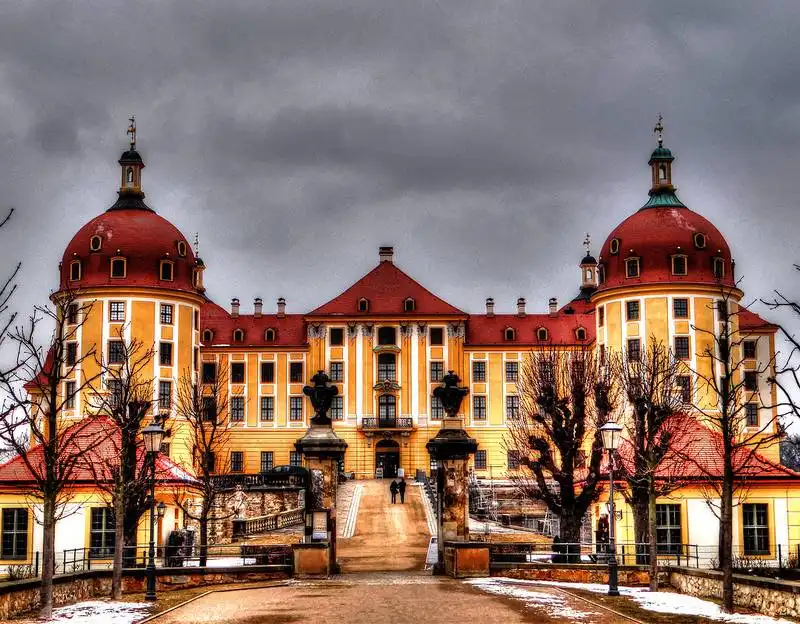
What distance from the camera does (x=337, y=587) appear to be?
26.1 meters

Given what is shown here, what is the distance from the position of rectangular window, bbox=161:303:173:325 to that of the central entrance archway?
721 inches

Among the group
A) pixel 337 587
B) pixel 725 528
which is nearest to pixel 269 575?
pixel 337 587

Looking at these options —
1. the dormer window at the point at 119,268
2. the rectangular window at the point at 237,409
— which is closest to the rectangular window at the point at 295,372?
the rectangular window at the point at 237,409

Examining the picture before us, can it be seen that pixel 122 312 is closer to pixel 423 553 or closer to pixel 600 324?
pixel 600 324

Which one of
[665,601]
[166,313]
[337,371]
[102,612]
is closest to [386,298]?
[337,371]

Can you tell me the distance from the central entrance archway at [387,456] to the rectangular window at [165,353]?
17.2 m

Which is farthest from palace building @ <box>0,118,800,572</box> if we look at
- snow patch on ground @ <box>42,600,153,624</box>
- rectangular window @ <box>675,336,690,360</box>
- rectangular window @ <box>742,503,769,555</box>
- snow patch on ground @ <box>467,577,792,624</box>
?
snow patch on ground @ <box>42,600,153,624</box>

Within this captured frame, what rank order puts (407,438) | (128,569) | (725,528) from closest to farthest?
(725,528) < (128,569) < (407,438)

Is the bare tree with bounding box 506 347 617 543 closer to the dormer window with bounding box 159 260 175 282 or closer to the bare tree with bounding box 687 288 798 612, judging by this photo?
the bare tree with bounding box 687 288 798 612

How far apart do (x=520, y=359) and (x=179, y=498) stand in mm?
39217

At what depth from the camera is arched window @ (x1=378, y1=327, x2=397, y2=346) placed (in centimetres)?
7912

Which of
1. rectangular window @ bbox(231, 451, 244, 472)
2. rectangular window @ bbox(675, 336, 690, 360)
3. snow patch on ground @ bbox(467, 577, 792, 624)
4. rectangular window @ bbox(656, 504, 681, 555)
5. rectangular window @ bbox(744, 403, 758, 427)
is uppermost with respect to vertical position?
rectangular window @ bbox(675, 336, 690, 360)

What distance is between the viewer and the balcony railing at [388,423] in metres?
77.2

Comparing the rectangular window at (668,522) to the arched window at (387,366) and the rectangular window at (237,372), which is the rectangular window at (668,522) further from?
the rectangular window at (237,372)
